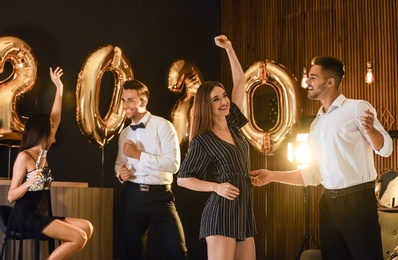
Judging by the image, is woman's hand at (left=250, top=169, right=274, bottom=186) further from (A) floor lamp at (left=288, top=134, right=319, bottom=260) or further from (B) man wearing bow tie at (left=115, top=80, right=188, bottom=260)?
(A) floor lamp at (left=288, top=134, right=319, bottom=260)

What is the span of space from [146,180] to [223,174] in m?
1.74

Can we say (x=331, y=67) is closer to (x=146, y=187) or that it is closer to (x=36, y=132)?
(x=146, y=187)

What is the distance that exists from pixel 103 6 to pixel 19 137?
6.07 feet

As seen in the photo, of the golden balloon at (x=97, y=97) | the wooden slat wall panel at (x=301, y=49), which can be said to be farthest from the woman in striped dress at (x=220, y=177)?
the wooden slat wall panel at (x=301, y=49)

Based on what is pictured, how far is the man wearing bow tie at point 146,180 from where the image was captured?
17.4 feet

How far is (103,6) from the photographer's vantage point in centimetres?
673

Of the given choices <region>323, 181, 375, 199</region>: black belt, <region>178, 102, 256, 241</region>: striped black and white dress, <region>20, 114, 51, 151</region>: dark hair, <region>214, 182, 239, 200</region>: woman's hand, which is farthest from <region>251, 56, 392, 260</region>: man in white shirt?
<region>20, 114, 51, 151</region>: dark hair

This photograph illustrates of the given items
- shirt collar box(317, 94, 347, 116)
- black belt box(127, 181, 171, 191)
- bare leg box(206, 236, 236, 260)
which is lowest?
bare leg box(206, 236, 236, 260)

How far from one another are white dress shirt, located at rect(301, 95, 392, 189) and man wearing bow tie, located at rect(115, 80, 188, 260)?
5.39 feet

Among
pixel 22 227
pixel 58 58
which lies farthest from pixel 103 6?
pixel 22 227

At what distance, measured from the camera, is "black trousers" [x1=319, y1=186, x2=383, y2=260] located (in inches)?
150

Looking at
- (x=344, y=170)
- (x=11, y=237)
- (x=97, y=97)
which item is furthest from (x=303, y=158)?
(x=11, y=237)

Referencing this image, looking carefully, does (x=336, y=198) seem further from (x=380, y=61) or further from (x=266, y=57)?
(x=266, y=57)

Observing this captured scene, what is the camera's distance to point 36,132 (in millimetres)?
5020
